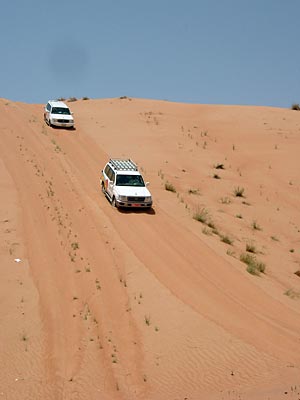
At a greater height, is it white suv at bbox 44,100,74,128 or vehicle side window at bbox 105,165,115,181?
white suv at bbox 44,100,74,128

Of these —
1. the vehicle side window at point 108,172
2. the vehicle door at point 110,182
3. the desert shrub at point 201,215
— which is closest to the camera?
the desert shrub at point 201,215

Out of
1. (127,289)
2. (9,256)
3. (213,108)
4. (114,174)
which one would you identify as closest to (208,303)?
(127,289)

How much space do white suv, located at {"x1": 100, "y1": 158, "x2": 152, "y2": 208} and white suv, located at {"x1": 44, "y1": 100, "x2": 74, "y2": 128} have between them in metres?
15.1

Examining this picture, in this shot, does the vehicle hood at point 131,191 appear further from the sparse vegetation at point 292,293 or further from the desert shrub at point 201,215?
the sparse vegetation at point 292,293

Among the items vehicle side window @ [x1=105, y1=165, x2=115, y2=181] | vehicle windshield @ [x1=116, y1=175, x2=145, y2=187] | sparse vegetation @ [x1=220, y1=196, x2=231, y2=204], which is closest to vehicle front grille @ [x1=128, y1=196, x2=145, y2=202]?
vehicle windshield @ [x1=116, y1=175, x2=145, y2=187]

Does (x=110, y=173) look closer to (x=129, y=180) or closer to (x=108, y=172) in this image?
(x=108, y=172)

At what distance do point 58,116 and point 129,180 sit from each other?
17.7 metres

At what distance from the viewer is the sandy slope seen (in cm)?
1395

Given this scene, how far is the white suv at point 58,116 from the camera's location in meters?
42.7

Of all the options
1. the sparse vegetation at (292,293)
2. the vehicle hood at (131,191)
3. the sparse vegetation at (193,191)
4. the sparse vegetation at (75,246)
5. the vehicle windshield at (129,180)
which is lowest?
the sparse vegetation at (292,293)

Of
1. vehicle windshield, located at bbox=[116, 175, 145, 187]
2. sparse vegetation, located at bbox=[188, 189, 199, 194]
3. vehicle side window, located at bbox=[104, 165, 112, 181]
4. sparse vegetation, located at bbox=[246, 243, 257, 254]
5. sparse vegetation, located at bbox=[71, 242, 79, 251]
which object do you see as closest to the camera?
sparse vegetation, located at bbox=[71, 242, 79, 251]

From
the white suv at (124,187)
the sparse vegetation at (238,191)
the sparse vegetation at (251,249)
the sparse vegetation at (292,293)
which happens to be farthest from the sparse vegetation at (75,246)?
the sparse vegetation at (238,191)

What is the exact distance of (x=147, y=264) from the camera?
813 inches

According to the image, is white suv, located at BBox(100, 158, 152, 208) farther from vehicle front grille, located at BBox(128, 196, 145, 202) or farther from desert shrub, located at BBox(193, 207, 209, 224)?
desert shrub, located at BBox(193, 207, 209, 224)
